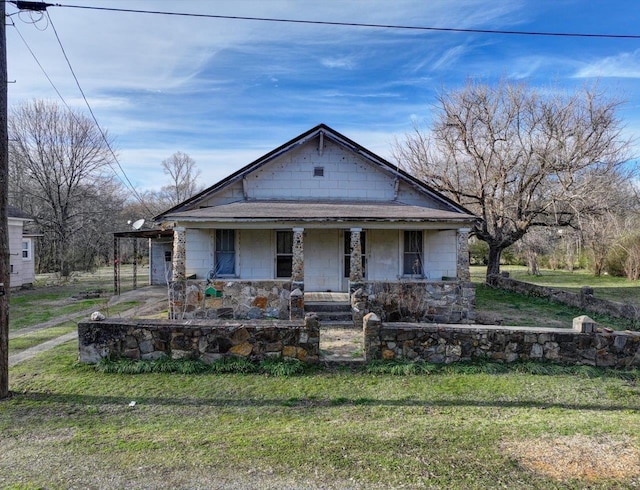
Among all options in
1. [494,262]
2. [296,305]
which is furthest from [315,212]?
[494,262]

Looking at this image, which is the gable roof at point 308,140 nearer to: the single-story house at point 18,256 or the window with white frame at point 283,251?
the window with white frame at point 283,251

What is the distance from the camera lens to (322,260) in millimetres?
13531

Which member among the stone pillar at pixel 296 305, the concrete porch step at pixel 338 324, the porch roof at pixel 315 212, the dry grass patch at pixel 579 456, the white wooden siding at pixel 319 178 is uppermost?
the white wooden siding at pixel 319 178

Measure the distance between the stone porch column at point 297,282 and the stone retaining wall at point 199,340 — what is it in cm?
287

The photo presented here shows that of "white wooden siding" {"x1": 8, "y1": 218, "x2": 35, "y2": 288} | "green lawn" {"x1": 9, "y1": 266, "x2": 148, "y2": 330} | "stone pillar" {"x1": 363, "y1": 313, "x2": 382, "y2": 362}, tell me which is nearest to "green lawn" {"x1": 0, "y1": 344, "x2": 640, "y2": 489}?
"stone pillar" {"x1": 363, "y1": 313, "x2": 382, "y2": 362}

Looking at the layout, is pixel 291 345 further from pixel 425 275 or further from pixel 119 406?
pixel 425 275

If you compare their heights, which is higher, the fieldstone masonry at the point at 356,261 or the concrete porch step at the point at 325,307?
the fieldstone masonry at the point at 356,261

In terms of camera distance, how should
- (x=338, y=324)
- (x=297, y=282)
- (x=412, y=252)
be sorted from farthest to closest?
(x=412, y=252), (x=297, y=282), (x=338, y=324)

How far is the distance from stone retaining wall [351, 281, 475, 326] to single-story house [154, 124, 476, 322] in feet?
4.95

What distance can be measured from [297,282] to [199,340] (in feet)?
13.1

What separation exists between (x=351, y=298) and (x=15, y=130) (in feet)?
86.9

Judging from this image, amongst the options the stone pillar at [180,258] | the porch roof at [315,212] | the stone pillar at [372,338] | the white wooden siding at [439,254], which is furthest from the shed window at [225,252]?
the stone pillar at [372,338]

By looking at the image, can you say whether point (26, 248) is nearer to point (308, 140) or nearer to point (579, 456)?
point (308, 140)

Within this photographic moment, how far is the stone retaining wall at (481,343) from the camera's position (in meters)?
7.07
